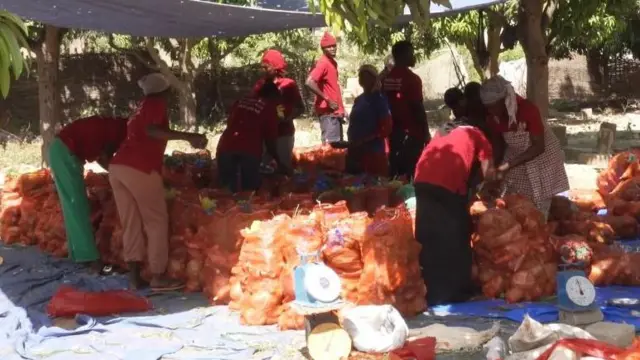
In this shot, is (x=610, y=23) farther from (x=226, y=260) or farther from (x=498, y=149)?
(x=226, y=260)

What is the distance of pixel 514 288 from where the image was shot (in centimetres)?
546

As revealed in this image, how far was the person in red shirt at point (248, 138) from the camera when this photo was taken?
6.86 m

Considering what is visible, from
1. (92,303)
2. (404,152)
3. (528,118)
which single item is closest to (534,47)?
(404,152)

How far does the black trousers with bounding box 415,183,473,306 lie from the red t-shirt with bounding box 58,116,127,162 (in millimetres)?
2408

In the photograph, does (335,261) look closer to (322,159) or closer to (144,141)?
(144,141)

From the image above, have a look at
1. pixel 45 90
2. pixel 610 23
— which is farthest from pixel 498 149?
pixel 610 23

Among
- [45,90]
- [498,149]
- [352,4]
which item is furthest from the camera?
[45,90]

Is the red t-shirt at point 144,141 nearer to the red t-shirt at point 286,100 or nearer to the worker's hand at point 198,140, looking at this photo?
the worker's hand at point 198,140

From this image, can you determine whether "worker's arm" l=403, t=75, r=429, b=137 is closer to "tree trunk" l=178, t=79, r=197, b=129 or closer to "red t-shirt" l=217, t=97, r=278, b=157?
"red t-shirt" l=217, t=97, r=278, b=157

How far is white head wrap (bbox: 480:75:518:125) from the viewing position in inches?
221

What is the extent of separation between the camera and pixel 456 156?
17.3 ft

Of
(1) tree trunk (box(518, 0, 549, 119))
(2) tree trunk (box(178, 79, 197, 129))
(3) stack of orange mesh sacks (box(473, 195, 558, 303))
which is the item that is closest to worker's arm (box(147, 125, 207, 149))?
(3) stack of orange mesh sacks (box(473, 195, 558, 303))

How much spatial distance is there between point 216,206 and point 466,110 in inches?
74.7

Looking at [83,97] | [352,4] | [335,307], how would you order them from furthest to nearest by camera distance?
[83,97]
[335,307]
[352,4]
